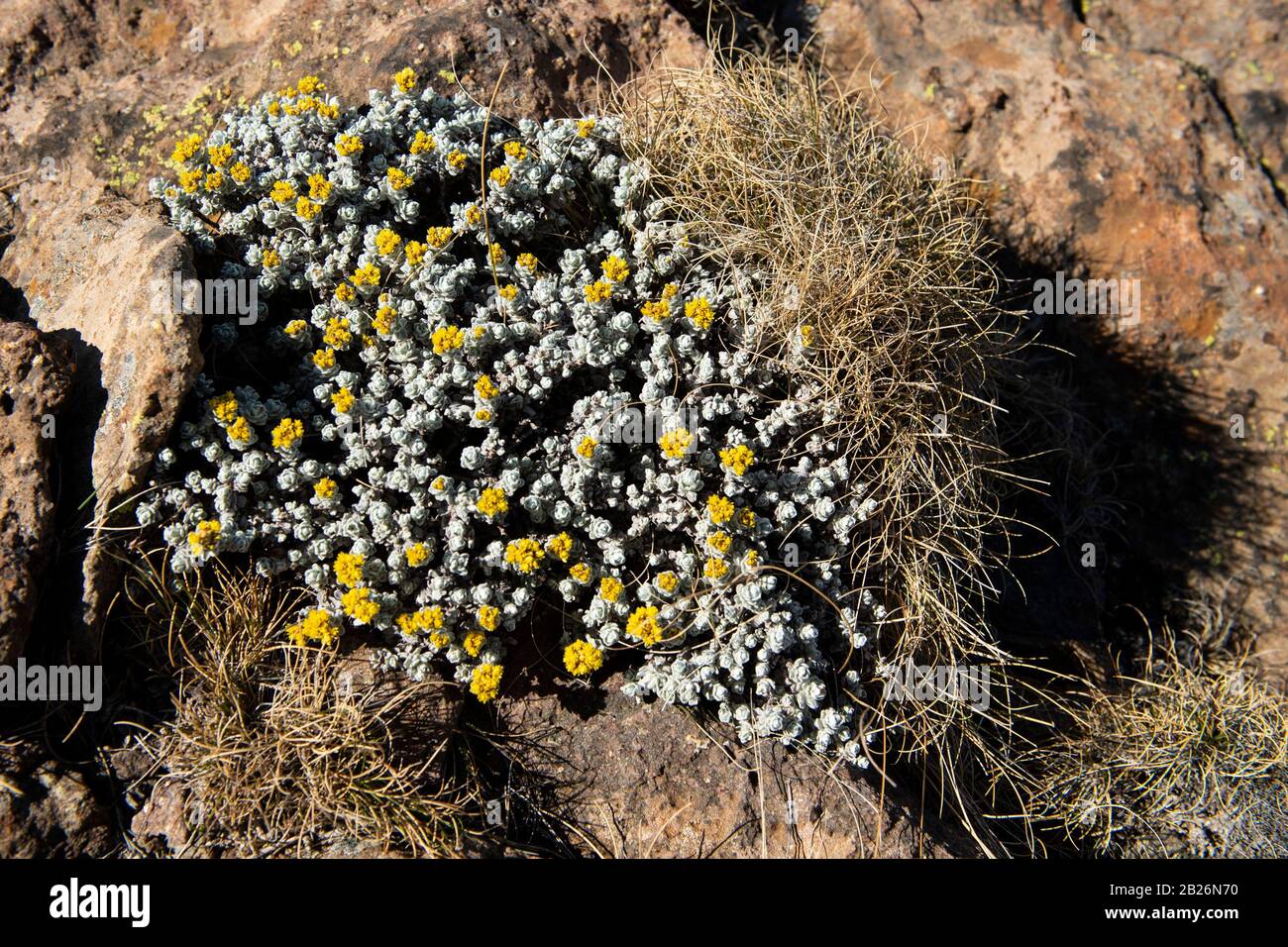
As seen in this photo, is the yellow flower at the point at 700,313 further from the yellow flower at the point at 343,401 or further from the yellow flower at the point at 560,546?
the yellow flower at the point at 343,401

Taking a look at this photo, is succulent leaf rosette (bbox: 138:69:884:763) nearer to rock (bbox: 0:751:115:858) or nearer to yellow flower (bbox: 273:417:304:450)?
yellow flower (bbox: 273:417:304:450)

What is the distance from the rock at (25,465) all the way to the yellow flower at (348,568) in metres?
0.75

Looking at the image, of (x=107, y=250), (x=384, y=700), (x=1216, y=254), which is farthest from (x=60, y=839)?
(x=1216, y=254)

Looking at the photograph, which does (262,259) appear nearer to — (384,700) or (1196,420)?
(384,700)

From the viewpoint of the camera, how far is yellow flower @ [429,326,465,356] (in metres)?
2.65

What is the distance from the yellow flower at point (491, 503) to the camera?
2537 millimetres

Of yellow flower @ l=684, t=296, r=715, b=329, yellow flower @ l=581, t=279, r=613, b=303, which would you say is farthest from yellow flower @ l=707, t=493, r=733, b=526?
yellow flower @ l=581, t=279, r=613, b=303

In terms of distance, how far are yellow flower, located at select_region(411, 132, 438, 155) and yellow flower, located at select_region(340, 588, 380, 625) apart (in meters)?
1.44

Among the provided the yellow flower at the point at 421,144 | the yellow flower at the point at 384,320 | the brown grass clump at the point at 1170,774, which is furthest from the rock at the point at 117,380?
the brown grass clump at the point at 1170,774

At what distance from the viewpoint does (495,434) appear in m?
2.68

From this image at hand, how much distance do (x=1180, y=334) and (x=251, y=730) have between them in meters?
3.87

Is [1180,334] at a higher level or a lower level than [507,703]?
higher

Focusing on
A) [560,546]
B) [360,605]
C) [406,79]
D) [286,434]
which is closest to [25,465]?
[286,434]
